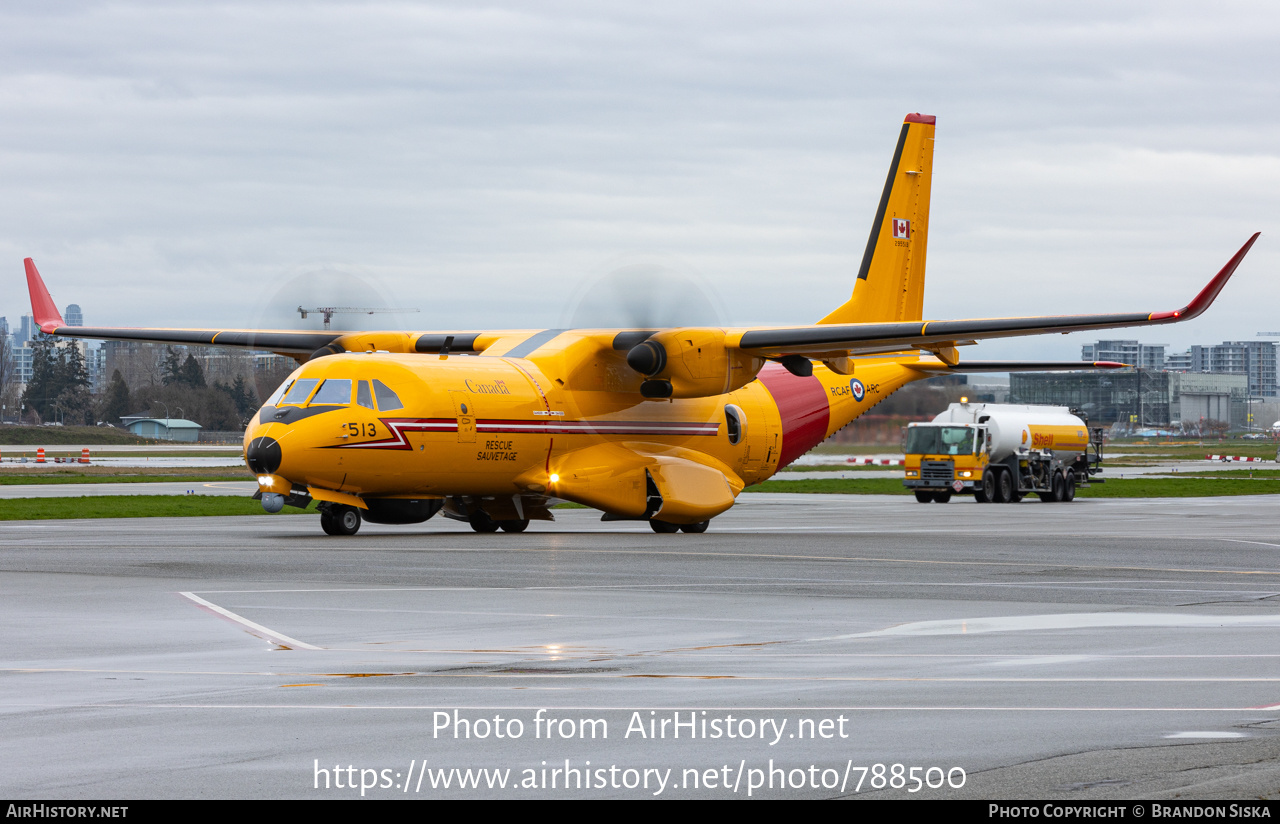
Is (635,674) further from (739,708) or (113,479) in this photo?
(113,479)

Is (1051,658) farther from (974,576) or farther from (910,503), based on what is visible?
(910,503)

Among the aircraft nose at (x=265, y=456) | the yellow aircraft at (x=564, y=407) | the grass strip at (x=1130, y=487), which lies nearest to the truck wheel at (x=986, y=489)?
the grass strip at (x=1130, y=487)

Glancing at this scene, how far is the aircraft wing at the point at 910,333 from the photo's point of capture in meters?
24.2

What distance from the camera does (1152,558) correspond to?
65.7ft

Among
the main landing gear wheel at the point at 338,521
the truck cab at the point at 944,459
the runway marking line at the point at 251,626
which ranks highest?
the runway marking line at the point at 251,626

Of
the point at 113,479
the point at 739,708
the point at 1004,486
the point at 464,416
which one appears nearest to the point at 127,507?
the point at 464,416

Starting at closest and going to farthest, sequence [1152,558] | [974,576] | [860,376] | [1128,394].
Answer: [974,576]
[1152,558]
[860,376]
[1128,394]

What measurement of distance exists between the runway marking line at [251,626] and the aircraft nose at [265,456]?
336 inches


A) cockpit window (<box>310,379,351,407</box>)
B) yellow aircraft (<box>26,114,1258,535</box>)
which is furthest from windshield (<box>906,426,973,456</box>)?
cockpit window (<box>310,379,351,407</box>)

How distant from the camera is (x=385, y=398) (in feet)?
78.7

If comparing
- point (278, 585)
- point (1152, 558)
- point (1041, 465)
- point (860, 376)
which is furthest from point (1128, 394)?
point (278, 585)

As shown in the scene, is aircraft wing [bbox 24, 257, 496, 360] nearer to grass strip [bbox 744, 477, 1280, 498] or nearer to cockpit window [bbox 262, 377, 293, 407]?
cockpit window [bbox 262, 377, 293, 407]

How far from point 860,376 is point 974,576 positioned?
54.2 feet

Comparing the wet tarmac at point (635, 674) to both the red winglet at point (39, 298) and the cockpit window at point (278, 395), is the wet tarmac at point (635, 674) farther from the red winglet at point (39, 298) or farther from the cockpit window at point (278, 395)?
the red winglet at point (39, 298)
